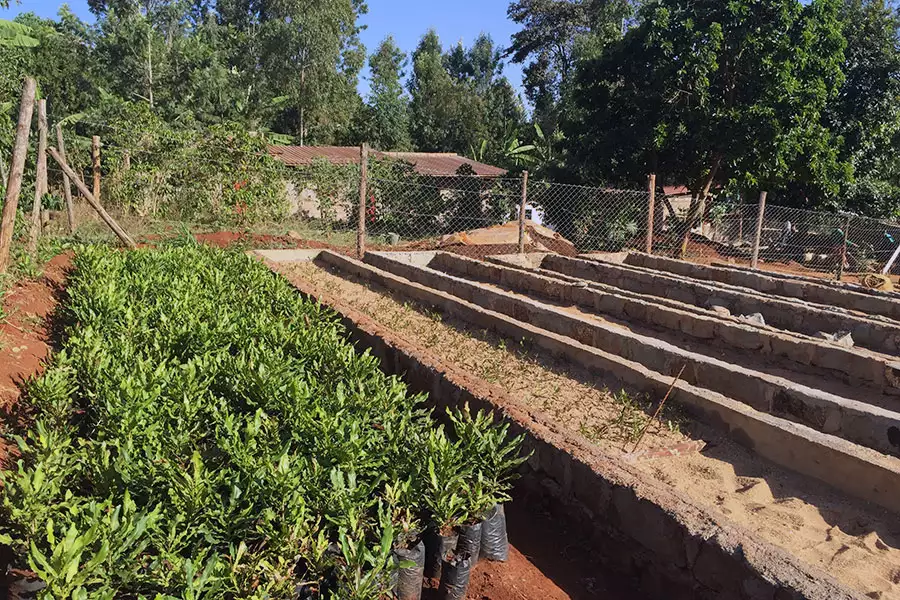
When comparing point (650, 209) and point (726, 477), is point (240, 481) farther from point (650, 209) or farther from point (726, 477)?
point (650, 209)

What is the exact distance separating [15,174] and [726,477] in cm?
617

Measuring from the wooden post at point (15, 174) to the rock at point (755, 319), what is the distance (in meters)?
6.97

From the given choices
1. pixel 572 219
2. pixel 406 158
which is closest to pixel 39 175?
pixel 572 219

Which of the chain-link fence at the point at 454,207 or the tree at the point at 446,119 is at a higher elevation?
the tree at the point at 446,119

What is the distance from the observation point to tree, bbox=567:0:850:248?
523 inches

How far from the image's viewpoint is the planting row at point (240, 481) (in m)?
2.31

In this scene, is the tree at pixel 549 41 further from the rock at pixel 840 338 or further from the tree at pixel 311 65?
the rock at pixel 840 338

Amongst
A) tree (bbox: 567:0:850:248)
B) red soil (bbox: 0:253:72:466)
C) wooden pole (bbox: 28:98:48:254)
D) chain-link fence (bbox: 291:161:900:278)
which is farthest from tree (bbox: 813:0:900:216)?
red soil (bbox: 0:253:72:466)

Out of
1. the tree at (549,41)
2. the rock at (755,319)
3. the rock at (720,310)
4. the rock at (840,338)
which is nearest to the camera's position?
the rock at (840,338)

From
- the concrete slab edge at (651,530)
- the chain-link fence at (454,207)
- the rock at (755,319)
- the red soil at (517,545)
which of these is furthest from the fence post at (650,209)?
the red soil at (517,545)

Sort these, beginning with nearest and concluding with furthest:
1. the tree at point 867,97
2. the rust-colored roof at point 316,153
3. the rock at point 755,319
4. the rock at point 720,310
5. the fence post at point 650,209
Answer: the rock at point 755,319 → the rock at point 720,310 → the fence post at point 650,209 → the tree at point 867,97 → the rust-colored roof at point 316,153

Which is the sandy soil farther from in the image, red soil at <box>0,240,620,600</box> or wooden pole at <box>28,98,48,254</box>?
wooden pole at <box>28,98,48,254</box>

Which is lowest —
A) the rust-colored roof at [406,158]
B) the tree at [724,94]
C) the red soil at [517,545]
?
the red soil at [517,545]

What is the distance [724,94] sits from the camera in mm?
14438
